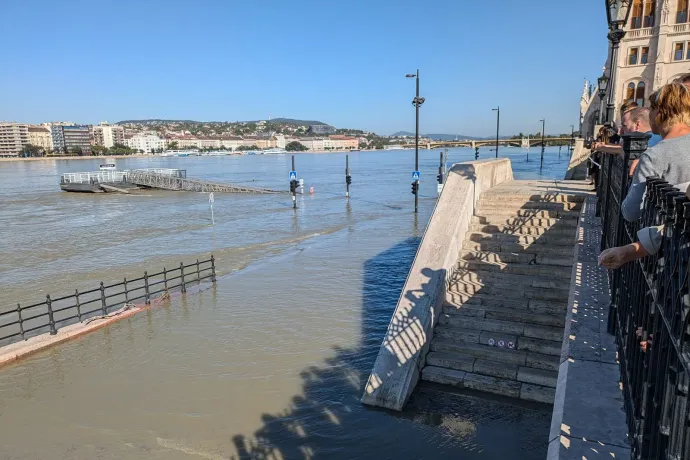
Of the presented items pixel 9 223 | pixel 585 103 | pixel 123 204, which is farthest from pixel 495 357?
pixel 585 103

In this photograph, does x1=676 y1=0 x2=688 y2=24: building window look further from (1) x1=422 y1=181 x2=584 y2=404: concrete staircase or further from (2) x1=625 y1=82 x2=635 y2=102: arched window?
(1) x1=422 y1=181 x2=584 y2=404: concrete staircase

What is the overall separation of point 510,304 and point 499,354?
1025mm

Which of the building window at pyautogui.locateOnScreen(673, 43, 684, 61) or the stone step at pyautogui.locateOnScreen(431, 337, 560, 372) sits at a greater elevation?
the building window at pyautogui.locateOnScreen(673, 43, 684, 61)

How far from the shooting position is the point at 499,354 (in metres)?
7.70

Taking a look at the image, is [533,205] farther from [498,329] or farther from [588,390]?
[588,390]

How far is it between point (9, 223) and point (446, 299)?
35.2 meters

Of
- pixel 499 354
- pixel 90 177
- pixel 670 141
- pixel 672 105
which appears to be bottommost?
pixel 499 354

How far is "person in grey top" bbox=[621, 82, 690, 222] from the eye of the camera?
267 cm

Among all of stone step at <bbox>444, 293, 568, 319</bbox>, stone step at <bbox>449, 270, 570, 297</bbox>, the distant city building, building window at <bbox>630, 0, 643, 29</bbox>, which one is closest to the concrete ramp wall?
stone step at <bbox>449, 270, 570, 297</bbox>

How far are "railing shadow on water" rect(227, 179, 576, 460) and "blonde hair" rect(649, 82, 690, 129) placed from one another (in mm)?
5053

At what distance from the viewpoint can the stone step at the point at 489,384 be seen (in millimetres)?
7125

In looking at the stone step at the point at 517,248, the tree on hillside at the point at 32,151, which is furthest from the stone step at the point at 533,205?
the tree on hillside at the point at 32,151

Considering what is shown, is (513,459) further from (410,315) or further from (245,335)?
(245,335)

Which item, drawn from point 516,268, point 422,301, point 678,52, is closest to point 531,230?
point 516,268
